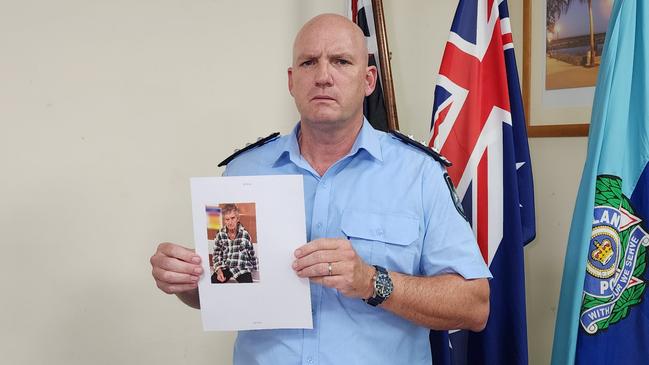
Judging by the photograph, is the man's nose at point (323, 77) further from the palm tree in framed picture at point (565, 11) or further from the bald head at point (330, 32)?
the palm tree in framed picture at point (565, 11)

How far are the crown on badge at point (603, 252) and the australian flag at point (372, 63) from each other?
2.46 feet

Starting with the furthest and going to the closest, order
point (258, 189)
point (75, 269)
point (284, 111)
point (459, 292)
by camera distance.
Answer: point (284, 111), point (75, 269), point (459, 292), point (258, 189)

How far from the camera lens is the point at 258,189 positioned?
1.08 metres

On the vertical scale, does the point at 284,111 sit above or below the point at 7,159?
above

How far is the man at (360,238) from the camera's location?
1152 millimetres

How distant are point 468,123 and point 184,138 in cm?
88

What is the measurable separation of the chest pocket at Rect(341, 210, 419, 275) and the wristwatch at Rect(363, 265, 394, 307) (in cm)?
13

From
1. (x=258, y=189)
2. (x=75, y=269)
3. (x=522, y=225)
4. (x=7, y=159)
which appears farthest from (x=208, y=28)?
(x=522, y=225)

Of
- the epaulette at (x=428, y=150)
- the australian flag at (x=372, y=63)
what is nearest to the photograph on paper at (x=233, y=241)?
the epaulette at (x=428, y=150)

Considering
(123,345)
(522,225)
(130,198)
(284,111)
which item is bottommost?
(123,345)

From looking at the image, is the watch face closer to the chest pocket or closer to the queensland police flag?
the chest pocket

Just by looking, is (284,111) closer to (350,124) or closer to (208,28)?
(208,28)

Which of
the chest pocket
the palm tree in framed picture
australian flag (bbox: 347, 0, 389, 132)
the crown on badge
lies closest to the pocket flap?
the chest pocket

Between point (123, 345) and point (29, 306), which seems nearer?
point (29, 306)
